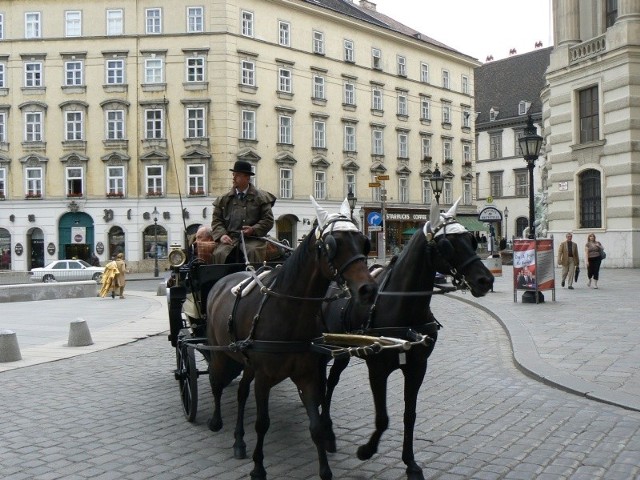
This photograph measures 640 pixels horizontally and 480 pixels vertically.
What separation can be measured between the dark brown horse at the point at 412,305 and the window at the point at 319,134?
42.8 m

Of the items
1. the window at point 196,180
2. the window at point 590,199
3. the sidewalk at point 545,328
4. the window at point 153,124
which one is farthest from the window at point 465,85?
the sidewalk at point 545,328

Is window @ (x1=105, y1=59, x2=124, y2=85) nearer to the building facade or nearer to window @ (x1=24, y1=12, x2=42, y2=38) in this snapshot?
window @ (x1=24, y1=12, x2=42, y2=38)

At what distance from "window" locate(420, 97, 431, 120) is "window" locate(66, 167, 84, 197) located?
2661cm

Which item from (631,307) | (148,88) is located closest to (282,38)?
(148,88)

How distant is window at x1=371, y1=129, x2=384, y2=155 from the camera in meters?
51.9

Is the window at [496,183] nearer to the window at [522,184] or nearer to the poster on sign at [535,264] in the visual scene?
the window at [522,184]

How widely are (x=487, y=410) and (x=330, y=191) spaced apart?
137 ft

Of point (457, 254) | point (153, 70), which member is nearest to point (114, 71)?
point (153, 70)

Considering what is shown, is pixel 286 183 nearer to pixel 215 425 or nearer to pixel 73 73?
pixel 73 73

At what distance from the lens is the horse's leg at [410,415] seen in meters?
5.20

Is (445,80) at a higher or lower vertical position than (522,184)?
higher

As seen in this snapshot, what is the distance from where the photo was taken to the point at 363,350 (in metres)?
4.96

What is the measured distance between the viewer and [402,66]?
54.2 metres

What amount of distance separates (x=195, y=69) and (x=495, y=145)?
41370 mm
